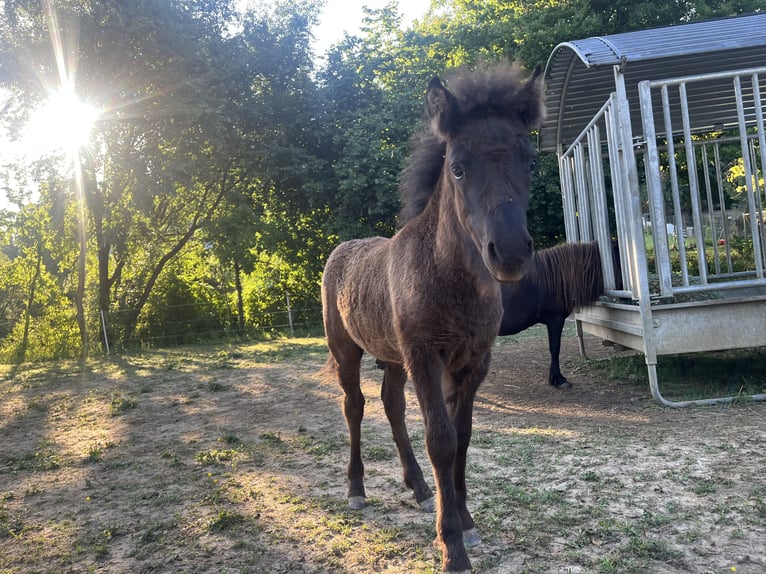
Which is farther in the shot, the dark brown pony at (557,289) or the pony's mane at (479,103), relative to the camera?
the dark brown pony at (557,289)

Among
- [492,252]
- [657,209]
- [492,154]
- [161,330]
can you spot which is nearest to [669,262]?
[657,209]

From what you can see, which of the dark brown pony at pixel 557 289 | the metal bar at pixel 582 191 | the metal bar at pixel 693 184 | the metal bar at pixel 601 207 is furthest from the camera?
the metal bar at pixel 582 191

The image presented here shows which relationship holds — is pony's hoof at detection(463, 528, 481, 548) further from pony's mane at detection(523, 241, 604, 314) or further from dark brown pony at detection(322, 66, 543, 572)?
pony's mane at detection(523, 241, 604, 314)

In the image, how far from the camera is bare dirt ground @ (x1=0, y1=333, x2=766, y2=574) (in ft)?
9.00

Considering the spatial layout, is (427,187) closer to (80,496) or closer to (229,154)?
(80,496)

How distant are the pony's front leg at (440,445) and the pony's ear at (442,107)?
1106mm

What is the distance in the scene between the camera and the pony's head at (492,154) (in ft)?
7.30

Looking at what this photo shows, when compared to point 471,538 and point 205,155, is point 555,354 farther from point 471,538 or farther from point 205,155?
point 205,155

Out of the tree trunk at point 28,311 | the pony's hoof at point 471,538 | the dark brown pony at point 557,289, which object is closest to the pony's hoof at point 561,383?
the dark brown pony at point 557,289

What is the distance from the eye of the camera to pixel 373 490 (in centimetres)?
378

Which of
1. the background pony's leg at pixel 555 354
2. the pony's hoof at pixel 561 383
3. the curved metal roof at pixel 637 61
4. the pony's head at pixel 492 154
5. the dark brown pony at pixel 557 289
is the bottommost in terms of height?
the pony's hoof at pixel 561 383

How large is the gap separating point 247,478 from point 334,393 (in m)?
3.42

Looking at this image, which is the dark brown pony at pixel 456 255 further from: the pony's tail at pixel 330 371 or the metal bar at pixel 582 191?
the metal bar at pixel 582 191

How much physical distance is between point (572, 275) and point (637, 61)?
8.87 ft
